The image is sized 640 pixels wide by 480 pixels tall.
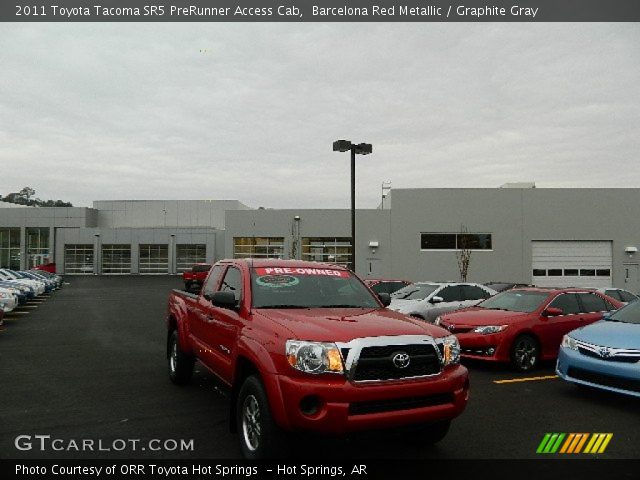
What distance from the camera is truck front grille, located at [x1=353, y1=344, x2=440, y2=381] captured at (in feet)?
14.1

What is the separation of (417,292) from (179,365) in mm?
8476

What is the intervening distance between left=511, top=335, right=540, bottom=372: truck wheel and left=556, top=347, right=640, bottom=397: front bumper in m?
1.67

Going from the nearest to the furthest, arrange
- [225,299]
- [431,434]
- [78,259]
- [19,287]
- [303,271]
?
1. [431,434]
2. [225,299]
3. [303,271]
4. [19,287]
5. [78,259]

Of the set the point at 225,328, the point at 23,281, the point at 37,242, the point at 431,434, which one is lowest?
the point at 431,434

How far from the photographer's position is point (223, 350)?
5.70m

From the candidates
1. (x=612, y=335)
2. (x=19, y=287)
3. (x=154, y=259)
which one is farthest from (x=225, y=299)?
(x=154, y=259)

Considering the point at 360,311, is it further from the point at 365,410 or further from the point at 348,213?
the point at 348,213

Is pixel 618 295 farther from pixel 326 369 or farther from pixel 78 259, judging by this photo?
pixel 78 259

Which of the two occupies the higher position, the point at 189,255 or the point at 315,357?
the point at 189,255

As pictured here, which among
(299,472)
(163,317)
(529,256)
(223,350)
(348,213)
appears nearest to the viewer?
(299,472)

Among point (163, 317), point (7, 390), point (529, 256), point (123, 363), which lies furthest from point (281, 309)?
point (529, 256)

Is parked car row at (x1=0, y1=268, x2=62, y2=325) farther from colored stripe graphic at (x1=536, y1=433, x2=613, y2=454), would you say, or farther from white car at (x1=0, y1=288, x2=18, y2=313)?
colored stripe graphic at (x1=536, y1=433, x2=613, y2=454)

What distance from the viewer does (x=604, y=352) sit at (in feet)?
22.3

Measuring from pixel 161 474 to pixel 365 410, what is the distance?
6.19 feet
